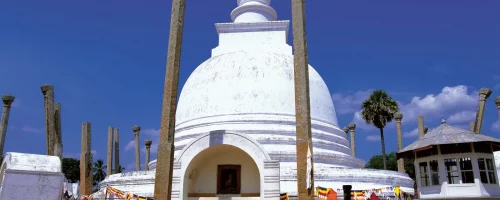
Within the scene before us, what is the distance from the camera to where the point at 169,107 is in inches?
559

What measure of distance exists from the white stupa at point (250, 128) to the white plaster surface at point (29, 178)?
8.10m

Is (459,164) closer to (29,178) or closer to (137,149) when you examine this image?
(29,178)

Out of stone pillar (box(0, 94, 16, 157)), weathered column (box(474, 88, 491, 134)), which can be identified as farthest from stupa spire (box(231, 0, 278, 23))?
stone pillar (box(0, 94, 16, 157))

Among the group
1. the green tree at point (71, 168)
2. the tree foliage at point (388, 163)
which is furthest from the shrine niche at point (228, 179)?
the green tree at point (71, 168)

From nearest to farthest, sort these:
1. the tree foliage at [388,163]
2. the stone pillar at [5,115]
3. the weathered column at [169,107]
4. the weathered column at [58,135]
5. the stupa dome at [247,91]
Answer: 1. the weathered column at [169,107]
2. the weathered column at [58,135]
3. the stupa dome at [247,91]
4. the stone pillar at [5,115]
5. the tree foliage at [388,163]

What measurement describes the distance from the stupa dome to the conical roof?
29.0 feet

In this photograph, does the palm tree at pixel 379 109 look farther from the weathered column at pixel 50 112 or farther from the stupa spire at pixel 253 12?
the weathered column at pixel 50 112

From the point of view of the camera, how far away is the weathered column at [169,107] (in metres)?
13.4

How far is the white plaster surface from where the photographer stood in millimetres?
7637

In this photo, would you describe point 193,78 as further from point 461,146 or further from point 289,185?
point 461,146

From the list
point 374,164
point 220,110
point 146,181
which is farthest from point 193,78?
point 374,164

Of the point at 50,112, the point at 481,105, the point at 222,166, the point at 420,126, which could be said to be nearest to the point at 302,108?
the point at 222,166

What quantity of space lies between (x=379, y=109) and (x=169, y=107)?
1886cm

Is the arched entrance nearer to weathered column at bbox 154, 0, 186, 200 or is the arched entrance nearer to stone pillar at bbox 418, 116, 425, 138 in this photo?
weathered column at bbox 154, 0, 186, 200
